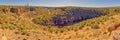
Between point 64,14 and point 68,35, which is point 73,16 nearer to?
point 64,14

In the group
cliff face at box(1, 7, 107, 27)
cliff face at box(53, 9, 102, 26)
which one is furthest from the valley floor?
cliff face at box(53, 9, 102, 26)

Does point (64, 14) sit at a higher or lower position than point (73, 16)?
higher

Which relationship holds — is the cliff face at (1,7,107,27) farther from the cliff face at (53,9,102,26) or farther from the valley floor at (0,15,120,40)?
the valley floor at (0,15,120,40)

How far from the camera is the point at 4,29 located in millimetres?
40406

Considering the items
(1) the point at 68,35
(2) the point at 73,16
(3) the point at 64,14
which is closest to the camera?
(1) the point at 68,35

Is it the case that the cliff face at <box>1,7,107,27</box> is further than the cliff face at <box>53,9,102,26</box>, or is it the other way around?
the cliff face at <box>53,9,102,26</box>

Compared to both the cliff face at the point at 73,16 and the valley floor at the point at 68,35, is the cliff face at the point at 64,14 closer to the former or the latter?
the cliff face at the point at 73,16

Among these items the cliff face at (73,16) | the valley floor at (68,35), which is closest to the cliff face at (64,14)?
the cliff face at (73,16)

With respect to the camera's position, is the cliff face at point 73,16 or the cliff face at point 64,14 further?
the cliff face at point 73,16

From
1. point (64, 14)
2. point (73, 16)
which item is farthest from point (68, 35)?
point (73, 16)

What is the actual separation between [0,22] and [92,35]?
42.9ft

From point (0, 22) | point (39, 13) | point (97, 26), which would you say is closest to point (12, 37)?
point (0, 22)

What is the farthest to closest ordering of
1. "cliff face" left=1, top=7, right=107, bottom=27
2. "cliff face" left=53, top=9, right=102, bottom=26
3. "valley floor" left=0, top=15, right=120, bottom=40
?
"cliff face" left=53, top=9, right=102, bottom=26
"cliff face" left=1, top=7, right=107, bottom=27
"valley floor" left=0, top=15, right=120, bottom=40

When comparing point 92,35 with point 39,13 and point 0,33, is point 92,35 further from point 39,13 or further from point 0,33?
point 39,13
